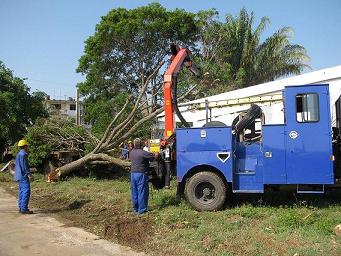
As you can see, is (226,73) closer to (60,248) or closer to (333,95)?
(333,95)

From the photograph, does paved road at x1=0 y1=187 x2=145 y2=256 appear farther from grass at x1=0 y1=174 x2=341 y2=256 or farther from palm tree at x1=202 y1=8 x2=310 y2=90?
palm tree at x1=202 y1=8 x2=310 y2=90

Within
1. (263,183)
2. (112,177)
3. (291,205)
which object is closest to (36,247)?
A: (263,183)

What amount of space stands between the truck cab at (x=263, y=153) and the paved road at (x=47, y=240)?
266cm

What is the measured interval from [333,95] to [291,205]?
17.6 feet

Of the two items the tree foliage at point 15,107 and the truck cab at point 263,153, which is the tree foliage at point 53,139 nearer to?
the tree foliage at point 15,107

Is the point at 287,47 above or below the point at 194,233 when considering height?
above

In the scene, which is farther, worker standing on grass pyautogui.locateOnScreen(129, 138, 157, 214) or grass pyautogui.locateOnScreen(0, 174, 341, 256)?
worker standing on grass pyautogui.locateOnScreen(129, 138, 157, 214)

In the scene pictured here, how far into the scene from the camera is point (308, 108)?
8.82 m

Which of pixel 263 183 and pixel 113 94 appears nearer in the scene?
pixel 263 183

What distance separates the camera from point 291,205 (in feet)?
31.4

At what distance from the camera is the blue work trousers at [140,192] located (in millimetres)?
9547

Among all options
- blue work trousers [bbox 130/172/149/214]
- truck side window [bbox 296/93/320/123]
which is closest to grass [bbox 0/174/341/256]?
blue work trousers [bbox 130/172/149/214]

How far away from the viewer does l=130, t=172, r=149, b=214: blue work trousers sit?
31.3 feet

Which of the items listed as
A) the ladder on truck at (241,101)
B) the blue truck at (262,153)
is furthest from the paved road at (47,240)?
the ladder on truck at (241,101)
